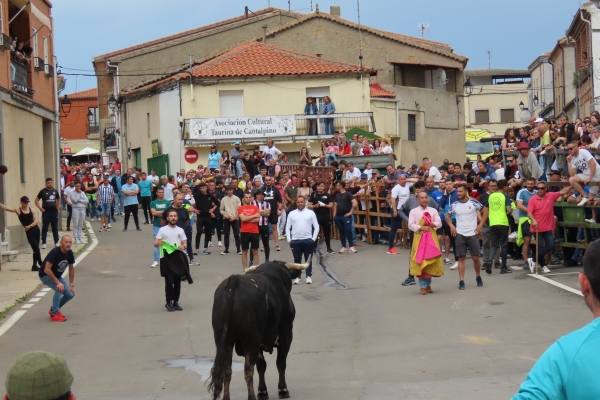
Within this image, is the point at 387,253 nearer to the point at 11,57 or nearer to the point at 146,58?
the point at 11,57

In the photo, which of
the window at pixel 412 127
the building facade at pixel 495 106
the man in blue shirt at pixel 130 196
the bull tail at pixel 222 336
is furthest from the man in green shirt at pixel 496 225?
the building facade at pixel 495 106

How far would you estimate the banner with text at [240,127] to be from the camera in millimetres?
46469

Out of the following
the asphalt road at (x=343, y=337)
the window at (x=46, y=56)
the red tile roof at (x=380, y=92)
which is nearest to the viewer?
the asphalt road at (x=343, y=337)

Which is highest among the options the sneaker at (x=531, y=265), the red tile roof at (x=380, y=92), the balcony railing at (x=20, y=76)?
the red tile roof at (x=380, y=92)

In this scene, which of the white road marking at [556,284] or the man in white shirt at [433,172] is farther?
the man in white shirt at [433,172]

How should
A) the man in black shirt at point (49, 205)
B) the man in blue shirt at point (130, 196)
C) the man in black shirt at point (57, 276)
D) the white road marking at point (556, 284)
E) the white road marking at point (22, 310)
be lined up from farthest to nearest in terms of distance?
1. the man in blue shirt at point (130, 196)
2. the man in black shirt at point (49, 205)
3. the white road marking at point (556, 284)
4. the man in black shirt at point (57, 276)
5. the white road marking at point (22, 310)

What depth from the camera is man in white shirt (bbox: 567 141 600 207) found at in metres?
20.1

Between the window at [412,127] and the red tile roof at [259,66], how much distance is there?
6.63 meters

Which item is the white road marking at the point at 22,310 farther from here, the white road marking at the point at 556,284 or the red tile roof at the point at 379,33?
the red tile roof at the point at 379,33

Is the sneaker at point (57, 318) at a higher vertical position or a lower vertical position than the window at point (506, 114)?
lower

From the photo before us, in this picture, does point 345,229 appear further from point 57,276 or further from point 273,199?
point 57,276

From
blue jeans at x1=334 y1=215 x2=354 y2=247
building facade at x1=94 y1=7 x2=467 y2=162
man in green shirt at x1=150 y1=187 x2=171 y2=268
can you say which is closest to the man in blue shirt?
man in green shirt at x1=150 y1=187 x2=171 y2=268

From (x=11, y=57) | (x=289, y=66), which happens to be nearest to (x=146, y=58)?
(x=289, y=66)

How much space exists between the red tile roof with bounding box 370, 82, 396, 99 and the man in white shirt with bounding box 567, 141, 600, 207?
99.5 feet
